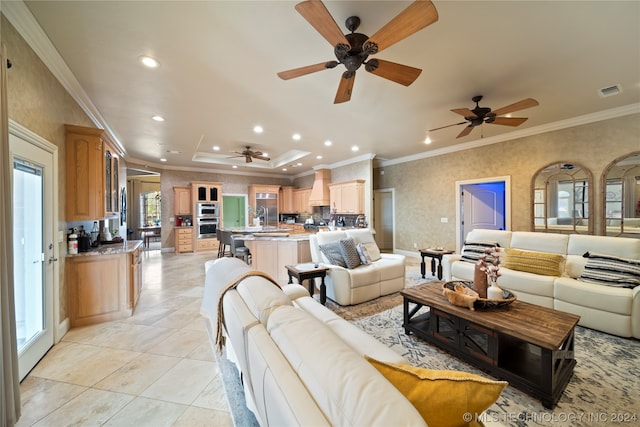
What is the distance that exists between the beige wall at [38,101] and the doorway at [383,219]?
7.06 meters

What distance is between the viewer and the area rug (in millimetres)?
1612

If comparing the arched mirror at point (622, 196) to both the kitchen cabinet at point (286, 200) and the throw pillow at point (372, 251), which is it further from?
the kitchen cabinet at point (286, 200)

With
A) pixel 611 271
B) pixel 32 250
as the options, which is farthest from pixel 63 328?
pixel 611 271

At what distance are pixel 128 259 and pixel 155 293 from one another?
1.19m

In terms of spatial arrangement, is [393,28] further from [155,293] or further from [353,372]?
[155,293]

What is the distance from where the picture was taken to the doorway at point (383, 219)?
26.4 feet

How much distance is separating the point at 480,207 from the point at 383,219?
2942mm

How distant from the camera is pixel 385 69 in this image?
7.09 ft

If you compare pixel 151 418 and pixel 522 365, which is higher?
pixel 522 365

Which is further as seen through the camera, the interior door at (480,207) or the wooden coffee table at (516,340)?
the interior door at (480,207)

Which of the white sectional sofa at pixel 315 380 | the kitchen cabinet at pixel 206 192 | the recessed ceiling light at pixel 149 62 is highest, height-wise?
the recessed ceiling light at pixel 149 62

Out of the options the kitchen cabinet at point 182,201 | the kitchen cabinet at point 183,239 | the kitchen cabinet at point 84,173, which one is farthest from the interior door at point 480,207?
the kitchen cabinet at point 182,201

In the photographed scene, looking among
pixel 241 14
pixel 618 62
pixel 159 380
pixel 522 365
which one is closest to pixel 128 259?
pixel 159 380

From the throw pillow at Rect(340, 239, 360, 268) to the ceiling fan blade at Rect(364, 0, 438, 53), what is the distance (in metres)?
2.55
